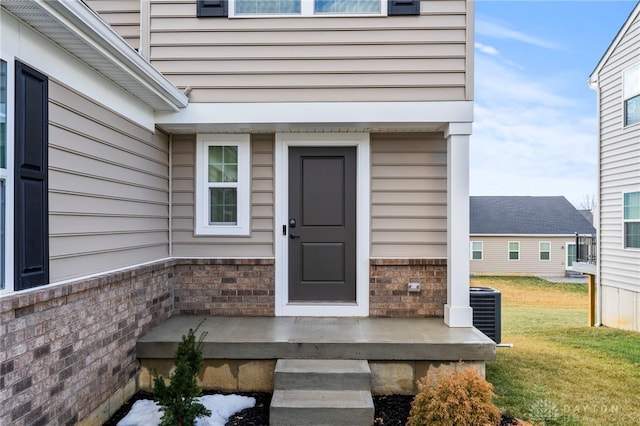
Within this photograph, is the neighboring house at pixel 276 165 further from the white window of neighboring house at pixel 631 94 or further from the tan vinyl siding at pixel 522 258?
the tan vinyl siding at pixel 522 258

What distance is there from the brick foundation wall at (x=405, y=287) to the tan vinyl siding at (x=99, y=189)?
93.2 inches

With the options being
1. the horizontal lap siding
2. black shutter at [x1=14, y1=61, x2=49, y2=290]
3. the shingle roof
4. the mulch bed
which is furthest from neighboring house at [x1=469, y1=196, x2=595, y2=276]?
black shutter at [x1=14, y1=61, x2=49, y2=290]

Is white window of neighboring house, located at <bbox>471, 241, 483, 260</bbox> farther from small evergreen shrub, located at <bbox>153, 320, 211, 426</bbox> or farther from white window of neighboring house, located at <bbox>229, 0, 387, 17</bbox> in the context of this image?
small evergreen shrub, located at <bbox>153, 320, 211, 426</bbox>

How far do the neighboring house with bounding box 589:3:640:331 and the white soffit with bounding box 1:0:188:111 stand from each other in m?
9.06

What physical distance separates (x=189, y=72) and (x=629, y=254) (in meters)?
9.11

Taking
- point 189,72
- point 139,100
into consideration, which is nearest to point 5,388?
point 139,100

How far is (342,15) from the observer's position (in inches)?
→ 171

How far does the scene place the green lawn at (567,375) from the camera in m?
3.40

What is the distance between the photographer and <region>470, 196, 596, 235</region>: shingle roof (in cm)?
2069

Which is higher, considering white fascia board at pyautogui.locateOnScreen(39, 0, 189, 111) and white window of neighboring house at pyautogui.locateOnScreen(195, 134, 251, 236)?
white fascia board at pyautogui.locateOnScreen(39, 0, 189, 111)

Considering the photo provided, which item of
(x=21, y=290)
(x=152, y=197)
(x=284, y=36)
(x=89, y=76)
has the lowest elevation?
(x=21, y=290)

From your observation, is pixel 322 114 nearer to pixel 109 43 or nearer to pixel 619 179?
pixel 109 43

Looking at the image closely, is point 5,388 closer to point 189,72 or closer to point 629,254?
point 189,72

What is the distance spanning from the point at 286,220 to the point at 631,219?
25.6ft
